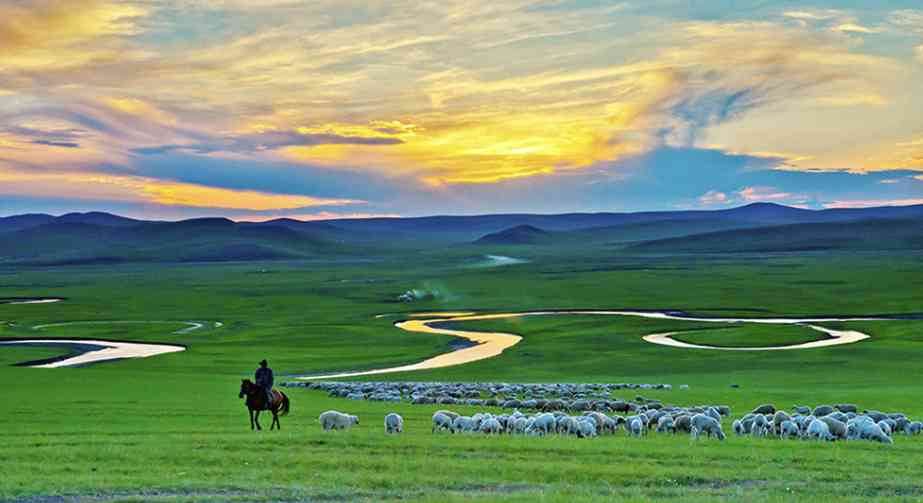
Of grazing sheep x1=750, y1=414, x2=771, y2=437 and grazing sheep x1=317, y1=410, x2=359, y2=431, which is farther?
grazing sheep x1=317, y1=410, x2=359, y2=431

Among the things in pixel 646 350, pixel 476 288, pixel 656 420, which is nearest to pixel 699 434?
pixel 656 420

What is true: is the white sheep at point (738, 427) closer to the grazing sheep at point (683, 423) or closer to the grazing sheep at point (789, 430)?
the grazing sheep at point (683, 423)

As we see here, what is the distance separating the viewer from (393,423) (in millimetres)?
25906

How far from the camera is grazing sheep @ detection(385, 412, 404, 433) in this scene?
84.8 ft

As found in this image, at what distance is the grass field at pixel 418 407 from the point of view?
17.8 meters

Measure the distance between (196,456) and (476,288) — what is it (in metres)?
122

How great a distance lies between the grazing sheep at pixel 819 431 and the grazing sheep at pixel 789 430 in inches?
13.2

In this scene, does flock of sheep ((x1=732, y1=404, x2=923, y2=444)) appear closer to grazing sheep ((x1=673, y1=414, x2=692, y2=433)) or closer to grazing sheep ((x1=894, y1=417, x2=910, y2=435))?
grazing sheep ((x1=894, y1=417, x2=910, y2=435))

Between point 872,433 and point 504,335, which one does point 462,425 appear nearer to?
point 872,433

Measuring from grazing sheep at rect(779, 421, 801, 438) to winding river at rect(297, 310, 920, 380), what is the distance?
108 ft

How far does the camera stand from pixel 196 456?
20.3 m

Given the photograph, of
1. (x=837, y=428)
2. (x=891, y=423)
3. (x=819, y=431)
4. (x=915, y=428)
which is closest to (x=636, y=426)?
(x=819, y=431)

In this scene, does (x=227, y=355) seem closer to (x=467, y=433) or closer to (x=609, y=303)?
(x=467, y=433)

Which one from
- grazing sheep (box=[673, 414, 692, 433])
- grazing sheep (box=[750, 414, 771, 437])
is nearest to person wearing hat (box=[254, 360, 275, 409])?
grazing sheep (box=[673, 414, 692, 433])
